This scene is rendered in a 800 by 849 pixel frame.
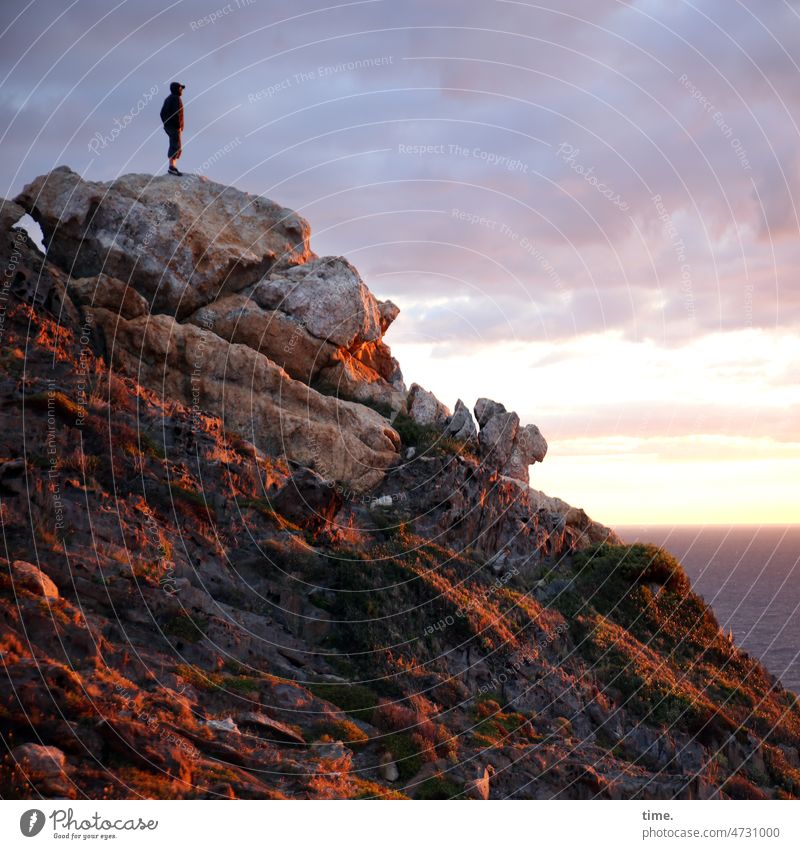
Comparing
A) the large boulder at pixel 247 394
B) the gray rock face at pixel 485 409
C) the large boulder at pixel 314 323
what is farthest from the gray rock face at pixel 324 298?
the gray rock face at pixel 485 409

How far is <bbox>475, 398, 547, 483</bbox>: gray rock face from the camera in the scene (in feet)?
143

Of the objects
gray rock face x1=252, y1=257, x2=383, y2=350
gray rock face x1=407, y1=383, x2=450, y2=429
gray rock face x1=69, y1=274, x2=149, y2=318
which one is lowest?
gray rock face x1=407, y1=383, x2=450, y2=429

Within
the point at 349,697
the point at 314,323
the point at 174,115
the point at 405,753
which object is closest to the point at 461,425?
the point at 314,323

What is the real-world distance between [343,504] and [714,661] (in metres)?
21.8

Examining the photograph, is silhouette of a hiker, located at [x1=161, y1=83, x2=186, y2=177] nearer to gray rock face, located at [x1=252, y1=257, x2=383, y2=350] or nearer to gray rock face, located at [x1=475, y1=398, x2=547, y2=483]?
gray rock face, located at [x1=252, y1=257, x2=383, y2=350]

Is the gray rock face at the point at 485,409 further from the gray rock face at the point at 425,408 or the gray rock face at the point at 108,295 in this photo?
the gray rock face at the point at 108,295

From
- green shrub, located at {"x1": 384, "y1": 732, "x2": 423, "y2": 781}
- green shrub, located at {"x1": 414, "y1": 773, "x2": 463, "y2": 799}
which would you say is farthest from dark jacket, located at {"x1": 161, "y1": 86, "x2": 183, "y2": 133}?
green shrub, located at {"x1": 414, "y1": 773, "x2": 463, "y2": 799}

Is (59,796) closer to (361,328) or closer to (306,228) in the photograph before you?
(361,328)

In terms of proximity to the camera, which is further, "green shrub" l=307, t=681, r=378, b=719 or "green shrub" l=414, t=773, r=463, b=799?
"green shrub" l=307, t=681, r=378, b=719

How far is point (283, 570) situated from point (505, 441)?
21.6 metres

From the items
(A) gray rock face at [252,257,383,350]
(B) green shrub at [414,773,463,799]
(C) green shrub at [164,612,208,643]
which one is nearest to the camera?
(B) green shrub at [414,773,463,799]

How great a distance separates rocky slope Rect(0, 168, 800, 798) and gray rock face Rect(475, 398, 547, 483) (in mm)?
196

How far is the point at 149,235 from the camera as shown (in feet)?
124

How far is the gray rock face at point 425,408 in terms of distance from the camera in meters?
43.0
